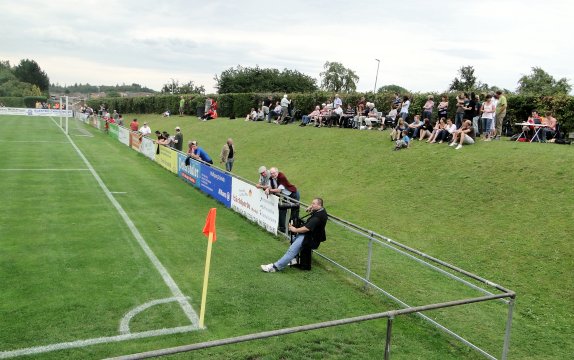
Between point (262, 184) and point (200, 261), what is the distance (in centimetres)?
351

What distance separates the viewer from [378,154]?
65.7ft

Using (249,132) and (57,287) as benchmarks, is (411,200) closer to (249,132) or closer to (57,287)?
(57,287)

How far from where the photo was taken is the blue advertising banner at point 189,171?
62.4 ft

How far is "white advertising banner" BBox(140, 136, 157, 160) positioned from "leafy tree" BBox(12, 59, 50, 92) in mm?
163207

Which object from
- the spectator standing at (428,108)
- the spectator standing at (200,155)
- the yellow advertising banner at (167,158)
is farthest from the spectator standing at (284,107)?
the spectator standing at (200,155)

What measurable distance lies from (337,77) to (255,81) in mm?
38118

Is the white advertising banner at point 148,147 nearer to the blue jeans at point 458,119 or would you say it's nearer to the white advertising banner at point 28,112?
the blue jeans at point 458,119

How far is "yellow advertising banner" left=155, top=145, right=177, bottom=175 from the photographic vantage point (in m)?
22.3

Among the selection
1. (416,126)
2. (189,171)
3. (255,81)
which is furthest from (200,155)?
(255,81)

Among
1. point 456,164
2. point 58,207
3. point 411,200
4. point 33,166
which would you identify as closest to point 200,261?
point 58,207

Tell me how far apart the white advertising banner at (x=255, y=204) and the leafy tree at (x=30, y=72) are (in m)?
179

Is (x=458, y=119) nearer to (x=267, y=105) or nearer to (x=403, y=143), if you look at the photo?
(x=403, y=143)

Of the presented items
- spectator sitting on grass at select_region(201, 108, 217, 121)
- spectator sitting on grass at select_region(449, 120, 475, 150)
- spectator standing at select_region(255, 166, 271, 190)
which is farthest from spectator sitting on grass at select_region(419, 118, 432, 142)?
spectator sitting on grass at select_region(201, 108, 217, 121)

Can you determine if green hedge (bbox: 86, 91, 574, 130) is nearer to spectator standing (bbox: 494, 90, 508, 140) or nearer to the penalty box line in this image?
spectator standing (bbox: 494, 90, 508, 140)
